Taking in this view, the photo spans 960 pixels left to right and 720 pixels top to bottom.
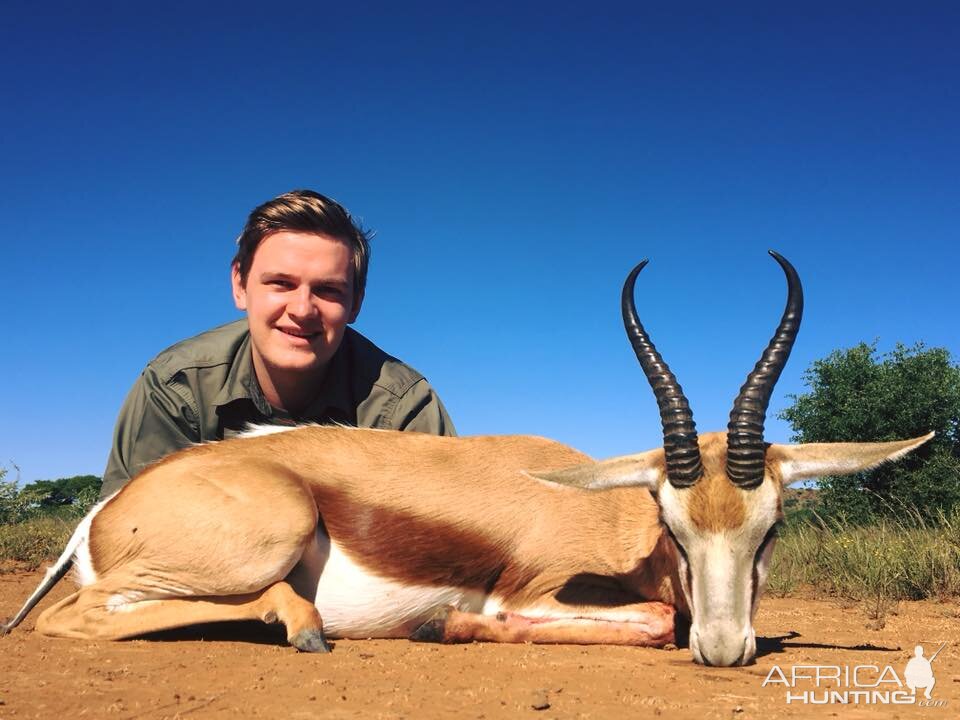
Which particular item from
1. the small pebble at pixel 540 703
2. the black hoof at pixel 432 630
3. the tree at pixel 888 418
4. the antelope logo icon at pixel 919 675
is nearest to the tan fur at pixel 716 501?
the antelope logo icon at pixel 919 675

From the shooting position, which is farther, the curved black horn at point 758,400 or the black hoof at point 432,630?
the black hoof at point 432,630

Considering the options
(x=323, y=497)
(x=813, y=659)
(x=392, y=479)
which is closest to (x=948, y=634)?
(x=813, y=659)

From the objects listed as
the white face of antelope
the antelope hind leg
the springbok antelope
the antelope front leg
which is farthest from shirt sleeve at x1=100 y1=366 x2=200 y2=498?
the white face of antelope

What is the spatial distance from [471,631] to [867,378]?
20.6 meters

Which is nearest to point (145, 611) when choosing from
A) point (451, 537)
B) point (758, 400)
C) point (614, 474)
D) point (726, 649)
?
point (451, 537)

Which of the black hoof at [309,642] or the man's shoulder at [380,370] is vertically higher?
the man's shoulder at [380,370]

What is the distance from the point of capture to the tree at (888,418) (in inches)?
750

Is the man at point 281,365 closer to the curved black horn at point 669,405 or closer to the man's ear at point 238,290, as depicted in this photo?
the man's ear at point 238,290

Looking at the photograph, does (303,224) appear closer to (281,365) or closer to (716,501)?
(281,365)

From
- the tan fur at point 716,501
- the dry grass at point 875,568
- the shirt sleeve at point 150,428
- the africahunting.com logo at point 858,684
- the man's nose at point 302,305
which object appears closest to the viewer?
the africahunting.com logo at point 858,684

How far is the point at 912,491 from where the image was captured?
1906 cm

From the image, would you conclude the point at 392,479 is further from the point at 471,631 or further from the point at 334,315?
the point at 334,315

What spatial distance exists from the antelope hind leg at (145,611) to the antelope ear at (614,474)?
63.4 inches

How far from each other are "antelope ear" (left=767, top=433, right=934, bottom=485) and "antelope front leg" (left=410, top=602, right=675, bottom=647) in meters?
1.15
